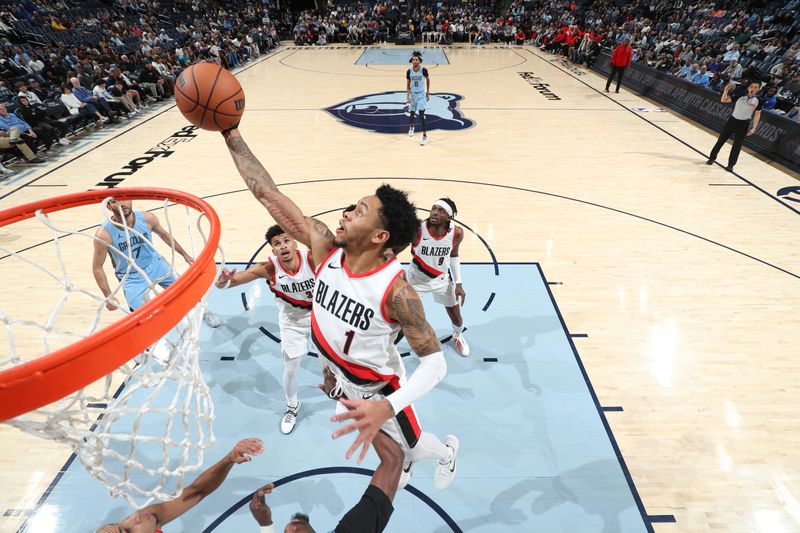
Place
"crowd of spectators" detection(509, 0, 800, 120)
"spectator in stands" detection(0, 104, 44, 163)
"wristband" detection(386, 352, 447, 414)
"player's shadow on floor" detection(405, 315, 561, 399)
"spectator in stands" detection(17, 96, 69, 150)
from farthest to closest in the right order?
1. "crowd of spectators" detection(509, 0, 800, 120)
2. "spectator in stands" detection(17, 96, 69, 150)
3. "spectator in stands" detection(0, 104, 44, 163)
4. "player's shadow on floor" detection(405, 315, 561, 399)
5. "wristband" detection(386, 352, 447, 414)

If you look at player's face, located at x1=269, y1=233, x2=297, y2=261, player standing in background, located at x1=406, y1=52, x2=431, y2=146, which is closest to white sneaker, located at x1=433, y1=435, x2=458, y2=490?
player's face, located at x1=269, y1=233, x2=297, y2=261

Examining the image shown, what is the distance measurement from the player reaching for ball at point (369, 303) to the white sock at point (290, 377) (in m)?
1.16

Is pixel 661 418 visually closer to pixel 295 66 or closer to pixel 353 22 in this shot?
pixel 295 66

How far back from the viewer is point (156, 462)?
11.8ft

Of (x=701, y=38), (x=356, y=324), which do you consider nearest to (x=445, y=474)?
(x=356, y=324)

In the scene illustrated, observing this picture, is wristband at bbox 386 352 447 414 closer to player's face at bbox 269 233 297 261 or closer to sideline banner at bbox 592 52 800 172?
player's face at bbox 269 233 297 261

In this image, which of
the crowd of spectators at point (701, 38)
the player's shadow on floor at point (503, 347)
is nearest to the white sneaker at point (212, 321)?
the player's shadow on floor at point (503, 347)

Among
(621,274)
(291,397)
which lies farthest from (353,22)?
(291,397)

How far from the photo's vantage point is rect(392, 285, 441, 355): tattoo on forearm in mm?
2260

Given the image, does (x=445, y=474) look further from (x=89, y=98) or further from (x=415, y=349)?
(x=89, y=98)

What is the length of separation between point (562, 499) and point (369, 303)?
2.14 m

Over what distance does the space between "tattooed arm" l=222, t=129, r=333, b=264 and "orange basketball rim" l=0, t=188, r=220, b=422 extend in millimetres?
396

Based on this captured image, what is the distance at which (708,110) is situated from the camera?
37.5 ft

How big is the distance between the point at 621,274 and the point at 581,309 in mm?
997
